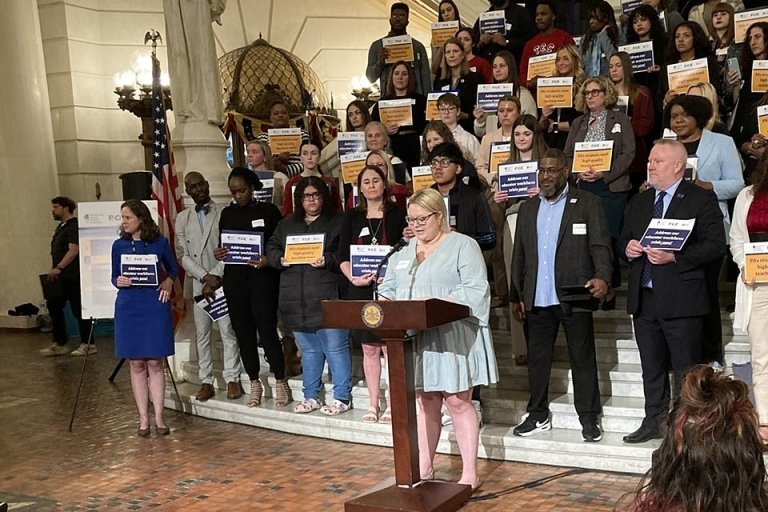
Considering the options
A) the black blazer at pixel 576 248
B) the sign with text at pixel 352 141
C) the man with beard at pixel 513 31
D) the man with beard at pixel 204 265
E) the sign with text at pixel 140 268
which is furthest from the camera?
the man with beard at pixel 513 31

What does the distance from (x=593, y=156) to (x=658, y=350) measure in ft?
5.54

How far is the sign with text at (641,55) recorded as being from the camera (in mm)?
8062

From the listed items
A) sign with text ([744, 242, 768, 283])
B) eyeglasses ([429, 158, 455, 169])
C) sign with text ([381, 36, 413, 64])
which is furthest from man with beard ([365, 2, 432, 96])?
sign with text ([744, 242, 768, 283])

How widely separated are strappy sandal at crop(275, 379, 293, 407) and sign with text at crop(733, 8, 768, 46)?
478 cm

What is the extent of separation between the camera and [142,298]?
6.99 meters

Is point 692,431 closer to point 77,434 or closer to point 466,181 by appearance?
point 466,181

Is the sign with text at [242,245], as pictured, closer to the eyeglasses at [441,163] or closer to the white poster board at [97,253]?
the white poster board at [97,253]

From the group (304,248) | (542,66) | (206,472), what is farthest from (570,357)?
(542,66)

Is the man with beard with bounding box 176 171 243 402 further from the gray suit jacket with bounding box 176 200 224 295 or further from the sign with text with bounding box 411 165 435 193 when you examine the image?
the sign with text with bounding box 411 165 435 193

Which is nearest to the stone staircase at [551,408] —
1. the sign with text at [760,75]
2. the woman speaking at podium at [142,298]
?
the woman speaking at podium at [142,298]

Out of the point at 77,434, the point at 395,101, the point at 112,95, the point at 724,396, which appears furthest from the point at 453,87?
the point at 112,95

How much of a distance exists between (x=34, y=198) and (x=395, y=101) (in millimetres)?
7141

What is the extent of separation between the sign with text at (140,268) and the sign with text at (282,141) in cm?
245

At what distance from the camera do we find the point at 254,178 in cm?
741
